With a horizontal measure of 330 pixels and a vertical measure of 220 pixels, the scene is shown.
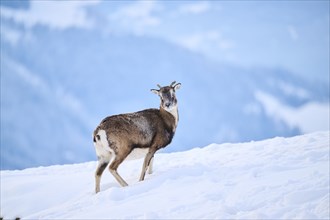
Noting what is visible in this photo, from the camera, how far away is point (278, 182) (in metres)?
9.33

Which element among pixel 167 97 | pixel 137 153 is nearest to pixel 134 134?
pixel 137 153

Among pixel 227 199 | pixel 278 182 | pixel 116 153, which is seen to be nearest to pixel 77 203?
pixel 116 153

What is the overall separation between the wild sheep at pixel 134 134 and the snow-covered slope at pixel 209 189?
77cm

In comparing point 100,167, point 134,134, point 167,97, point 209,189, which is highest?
point 167,97

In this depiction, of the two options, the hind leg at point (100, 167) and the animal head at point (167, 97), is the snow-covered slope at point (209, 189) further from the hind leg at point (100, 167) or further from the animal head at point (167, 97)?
the animal head at point (167, 97)

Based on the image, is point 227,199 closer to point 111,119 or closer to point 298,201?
point 298,201

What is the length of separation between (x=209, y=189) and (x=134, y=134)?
117 inches

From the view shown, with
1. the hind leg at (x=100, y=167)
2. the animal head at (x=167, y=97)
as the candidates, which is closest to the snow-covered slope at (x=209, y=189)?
the hind leg at (x=100, y=167)

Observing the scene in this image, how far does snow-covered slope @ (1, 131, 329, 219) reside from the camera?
805cm

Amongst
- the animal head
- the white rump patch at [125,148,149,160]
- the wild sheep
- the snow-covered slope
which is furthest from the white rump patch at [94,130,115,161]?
the animal head

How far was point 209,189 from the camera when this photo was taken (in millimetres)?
9398

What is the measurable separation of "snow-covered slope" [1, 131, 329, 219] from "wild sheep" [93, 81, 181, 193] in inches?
30.2

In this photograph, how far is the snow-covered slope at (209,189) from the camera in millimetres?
8055

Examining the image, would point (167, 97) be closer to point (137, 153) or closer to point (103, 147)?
point (137, 153)
